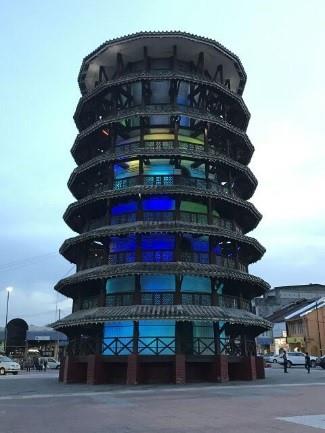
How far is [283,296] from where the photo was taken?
117 m

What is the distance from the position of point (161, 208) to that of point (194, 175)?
4241mm

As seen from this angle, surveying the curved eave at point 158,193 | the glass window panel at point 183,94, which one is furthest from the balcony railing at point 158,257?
the glass window panel at point 183,94

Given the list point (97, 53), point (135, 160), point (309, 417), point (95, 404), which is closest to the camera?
point (309, 417)

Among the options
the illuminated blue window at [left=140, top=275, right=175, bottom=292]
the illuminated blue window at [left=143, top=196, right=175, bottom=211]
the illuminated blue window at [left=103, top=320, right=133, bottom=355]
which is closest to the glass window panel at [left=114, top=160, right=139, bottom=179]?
the illuminated blue window at [left=143, top=196, right=175, bottom=211]

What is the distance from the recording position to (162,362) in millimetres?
32938

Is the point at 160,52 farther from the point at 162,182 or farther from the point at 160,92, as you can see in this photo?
the point at 162,182

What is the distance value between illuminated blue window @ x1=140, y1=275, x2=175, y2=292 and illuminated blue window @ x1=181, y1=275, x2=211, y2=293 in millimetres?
961

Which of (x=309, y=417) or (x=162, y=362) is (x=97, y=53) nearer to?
(x=162, y=362)

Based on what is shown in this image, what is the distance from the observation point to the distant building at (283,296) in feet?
373

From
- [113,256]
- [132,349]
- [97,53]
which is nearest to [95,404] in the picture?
[132,349]

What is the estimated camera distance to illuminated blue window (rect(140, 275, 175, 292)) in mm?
35625

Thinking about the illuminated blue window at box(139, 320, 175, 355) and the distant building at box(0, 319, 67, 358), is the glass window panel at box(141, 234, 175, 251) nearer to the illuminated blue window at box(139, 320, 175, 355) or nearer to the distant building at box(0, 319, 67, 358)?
the illuminated blue window at box(139, 320, 175, 355)

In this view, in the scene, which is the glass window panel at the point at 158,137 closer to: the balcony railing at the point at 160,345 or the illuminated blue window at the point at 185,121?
the illuminated blue window at the point at 185,121

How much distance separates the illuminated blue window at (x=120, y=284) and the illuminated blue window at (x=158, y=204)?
17.9 feet
